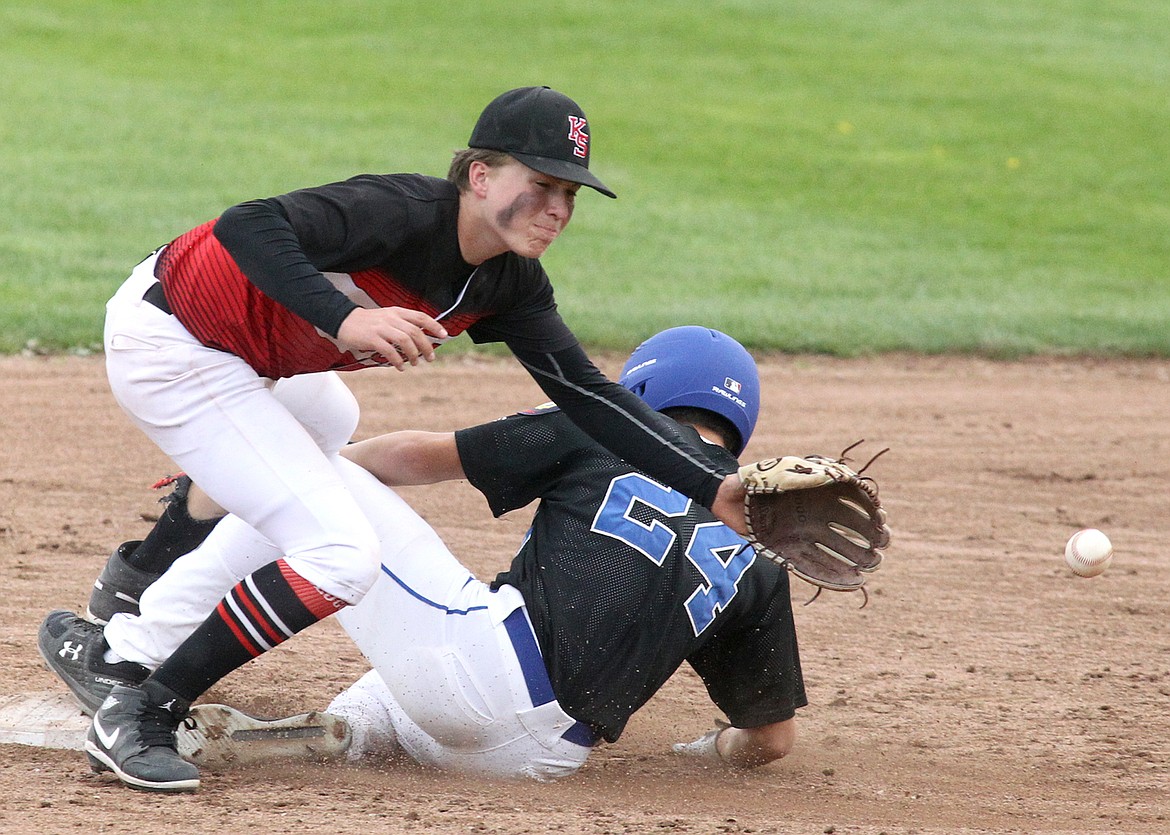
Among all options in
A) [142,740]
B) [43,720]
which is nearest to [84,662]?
[43,720]

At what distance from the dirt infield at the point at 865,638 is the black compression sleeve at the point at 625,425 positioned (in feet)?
2.39

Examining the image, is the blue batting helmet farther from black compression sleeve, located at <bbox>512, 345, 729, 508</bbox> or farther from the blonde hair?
the blonde hair

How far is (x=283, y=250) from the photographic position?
2.88 meters

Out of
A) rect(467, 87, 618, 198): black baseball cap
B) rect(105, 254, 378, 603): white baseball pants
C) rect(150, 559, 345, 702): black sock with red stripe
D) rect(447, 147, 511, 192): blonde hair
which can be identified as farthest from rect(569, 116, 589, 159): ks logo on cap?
rect(150, 559, 345, 702): black sock with red stripe

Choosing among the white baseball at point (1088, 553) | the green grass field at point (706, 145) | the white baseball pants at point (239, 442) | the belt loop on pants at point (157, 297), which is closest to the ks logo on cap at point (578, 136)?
the white baseball pants at point (239, 442)

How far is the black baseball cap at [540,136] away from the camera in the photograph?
310cm

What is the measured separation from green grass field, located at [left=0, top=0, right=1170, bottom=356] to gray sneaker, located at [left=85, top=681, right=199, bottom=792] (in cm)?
502

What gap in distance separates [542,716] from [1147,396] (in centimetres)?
566

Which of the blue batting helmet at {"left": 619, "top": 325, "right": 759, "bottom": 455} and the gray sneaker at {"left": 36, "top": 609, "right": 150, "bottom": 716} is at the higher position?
the blue batting helmet at {"left": 619, "top": 325, "right": 759, "bottom": 455}

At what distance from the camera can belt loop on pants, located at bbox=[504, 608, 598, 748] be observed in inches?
122

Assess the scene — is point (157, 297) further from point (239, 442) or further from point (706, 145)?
point (706, 145)

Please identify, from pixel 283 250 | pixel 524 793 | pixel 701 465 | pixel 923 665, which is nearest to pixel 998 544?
pixel 923 665

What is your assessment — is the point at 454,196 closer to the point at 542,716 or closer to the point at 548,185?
the point at 548,185

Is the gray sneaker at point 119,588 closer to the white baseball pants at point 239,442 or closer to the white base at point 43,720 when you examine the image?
the white base at point 43,720
